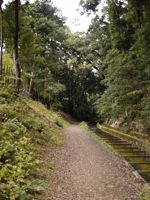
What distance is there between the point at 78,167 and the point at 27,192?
389 centimetres

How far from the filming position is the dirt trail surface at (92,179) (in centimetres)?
786

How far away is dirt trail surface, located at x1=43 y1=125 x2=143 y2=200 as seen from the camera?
7.86m

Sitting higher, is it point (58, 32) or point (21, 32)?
point (58, 32)

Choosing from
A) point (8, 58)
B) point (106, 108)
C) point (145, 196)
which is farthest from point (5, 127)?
point (8, 58)

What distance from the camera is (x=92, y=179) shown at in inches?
365

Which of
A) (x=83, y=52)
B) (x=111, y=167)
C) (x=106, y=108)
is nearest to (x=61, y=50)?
Result: (x=83, y=52)

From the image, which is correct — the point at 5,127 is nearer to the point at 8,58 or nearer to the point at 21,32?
the point at 21,32

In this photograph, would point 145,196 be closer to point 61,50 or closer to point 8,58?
point 8,58

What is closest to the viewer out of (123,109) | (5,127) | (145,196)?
(145,196)

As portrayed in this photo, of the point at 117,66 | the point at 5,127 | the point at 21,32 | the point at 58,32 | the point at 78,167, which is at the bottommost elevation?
the point at 78,167

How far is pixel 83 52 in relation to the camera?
45969 millimetres

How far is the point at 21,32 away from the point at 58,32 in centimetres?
1540

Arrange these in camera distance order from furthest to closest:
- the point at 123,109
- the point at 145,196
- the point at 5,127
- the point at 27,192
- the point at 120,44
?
1. the point at 120,44
2. the point at 123,109
3. the point at 5,127
4. the point at 145,196
5. the point at 27,192

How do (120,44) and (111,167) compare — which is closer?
(111,167)
